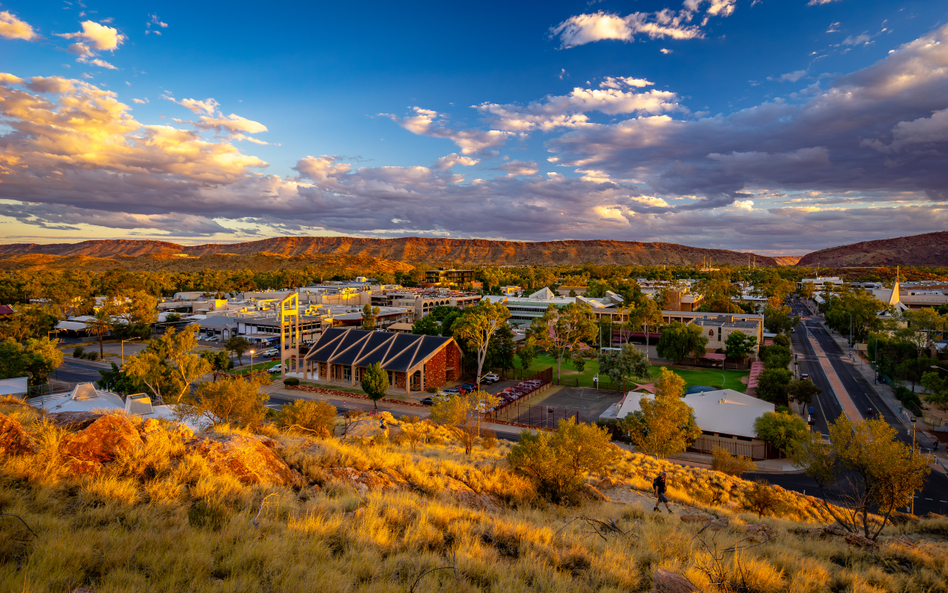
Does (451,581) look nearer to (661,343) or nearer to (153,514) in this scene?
(153,514)

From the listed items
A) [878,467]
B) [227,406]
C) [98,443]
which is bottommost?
[227,406]

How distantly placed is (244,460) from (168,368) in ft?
109

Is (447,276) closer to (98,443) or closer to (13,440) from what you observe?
(98,443)

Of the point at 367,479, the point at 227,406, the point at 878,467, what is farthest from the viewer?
the point at 227,406

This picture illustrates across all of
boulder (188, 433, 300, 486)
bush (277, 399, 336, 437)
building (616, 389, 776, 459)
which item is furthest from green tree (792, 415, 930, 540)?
bush (277, 399, 336, 437)

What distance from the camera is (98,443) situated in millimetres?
8922

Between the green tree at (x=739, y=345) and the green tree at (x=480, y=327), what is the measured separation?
92.9 ft

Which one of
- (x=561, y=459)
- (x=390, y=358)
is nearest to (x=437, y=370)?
(x=390, y=358)

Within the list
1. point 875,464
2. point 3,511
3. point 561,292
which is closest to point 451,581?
point 3,511

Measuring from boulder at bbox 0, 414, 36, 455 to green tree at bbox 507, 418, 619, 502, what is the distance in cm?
1178

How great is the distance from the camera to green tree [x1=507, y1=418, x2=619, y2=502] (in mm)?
14133

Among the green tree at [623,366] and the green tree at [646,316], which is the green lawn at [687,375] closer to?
the green tree at [623,366]

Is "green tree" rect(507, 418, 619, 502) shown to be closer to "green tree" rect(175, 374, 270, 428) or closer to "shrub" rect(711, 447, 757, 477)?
"shrub" rect(711, 447, 757, 477)

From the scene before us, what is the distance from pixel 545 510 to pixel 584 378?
40084 mm
